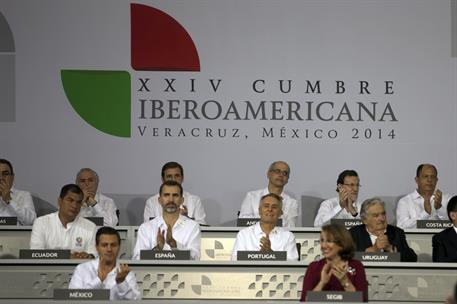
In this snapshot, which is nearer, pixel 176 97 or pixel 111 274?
pixel 111 274

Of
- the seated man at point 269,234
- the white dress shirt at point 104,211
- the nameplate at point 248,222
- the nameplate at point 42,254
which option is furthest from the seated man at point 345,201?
the nameplate at point 42,254

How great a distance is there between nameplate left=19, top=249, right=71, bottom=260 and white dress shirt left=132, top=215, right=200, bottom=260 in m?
0.59

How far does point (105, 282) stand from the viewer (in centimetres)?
570

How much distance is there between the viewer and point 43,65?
342 inches

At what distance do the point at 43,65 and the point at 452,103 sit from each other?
3466 millimetres

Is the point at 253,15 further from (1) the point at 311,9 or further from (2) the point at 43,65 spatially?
(2) the point at 43,65

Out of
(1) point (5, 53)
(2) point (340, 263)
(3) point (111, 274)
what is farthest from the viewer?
(1) point (5, 53)

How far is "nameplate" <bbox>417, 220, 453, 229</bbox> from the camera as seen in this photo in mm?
7164

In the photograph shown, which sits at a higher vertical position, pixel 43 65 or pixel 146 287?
pixel 43 65

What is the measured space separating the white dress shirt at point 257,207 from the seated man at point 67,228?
5.75 feet

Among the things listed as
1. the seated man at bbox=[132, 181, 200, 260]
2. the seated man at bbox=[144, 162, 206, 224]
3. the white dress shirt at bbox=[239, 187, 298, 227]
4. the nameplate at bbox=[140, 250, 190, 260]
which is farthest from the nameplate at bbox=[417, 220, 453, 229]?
the nameplate at bbox=[140, 250, 190, 260]

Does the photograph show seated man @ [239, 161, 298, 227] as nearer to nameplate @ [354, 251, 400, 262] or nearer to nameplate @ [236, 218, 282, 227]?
nameplate @ [236, 218, 282, 227]

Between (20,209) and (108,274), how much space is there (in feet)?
7.96

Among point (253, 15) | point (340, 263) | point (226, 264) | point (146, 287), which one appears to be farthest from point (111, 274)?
point (253, 15)
